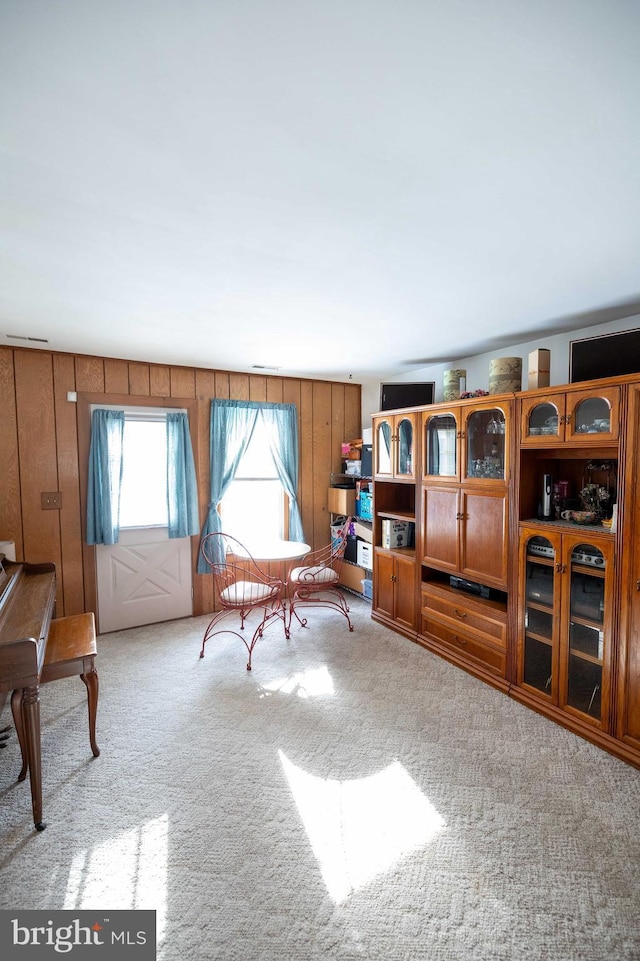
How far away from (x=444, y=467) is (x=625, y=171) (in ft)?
6.91

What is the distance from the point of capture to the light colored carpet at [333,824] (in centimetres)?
139

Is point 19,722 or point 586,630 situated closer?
point 19,722

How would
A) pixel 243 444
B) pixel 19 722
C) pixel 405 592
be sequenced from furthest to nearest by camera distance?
pixel 243 444 → pixel 405 592 → pixel 19 722

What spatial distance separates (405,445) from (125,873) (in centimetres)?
312

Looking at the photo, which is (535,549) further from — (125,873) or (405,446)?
(125,873)

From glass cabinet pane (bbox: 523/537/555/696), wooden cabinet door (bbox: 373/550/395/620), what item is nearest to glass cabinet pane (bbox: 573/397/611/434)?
glass cabinet pane (bbox: 523/537/555/696)

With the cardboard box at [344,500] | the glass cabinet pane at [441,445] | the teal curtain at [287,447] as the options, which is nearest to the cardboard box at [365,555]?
the cardboard box at [344,500]

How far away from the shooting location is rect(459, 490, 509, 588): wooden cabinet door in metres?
2.75

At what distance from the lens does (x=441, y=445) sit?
3.23 m

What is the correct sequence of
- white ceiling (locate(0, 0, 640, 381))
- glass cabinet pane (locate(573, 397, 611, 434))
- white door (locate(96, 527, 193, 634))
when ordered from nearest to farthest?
white ceiling (locate(0, 0, 640, 381))
glass cabinet pane (locate(573, 397, 611, 434))
white door (locate(96, 527, 193, 634))

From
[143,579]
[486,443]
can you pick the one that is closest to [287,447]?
[143,579]

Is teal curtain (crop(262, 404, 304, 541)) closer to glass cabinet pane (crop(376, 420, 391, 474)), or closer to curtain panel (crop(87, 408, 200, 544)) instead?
curtain panel (crop(87, 408, 200, 544))

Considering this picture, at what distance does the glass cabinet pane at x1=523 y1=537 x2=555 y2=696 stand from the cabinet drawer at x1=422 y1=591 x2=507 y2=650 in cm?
18

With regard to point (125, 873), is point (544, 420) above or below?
above
